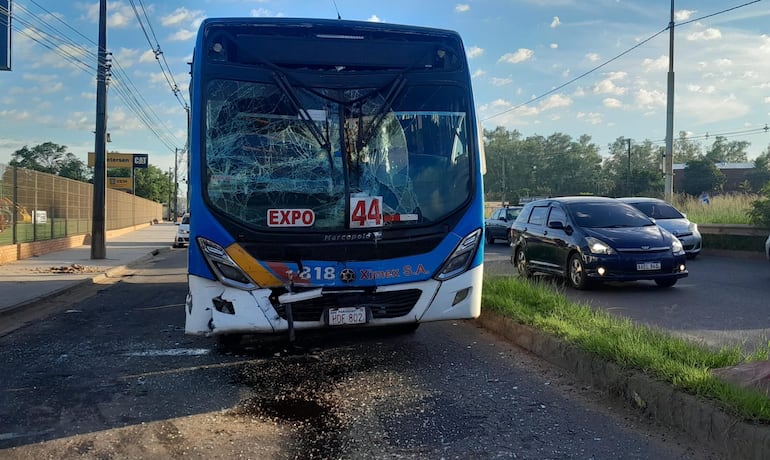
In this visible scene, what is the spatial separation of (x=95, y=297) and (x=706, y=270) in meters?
12.5

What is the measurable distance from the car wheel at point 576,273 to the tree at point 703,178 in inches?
2146

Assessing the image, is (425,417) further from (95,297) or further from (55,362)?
(95,297)

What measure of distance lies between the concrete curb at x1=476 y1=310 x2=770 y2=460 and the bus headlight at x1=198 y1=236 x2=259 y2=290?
293cm

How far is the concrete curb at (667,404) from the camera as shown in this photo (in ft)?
11.7

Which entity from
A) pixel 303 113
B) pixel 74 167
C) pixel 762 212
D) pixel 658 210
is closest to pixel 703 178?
pixel 762 212

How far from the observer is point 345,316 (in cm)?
550

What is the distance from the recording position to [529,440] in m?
4.09

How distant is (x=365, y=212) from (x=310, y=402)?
175cm

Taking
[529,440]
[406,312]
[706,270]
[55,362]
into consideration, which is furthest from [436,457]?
[706,270]

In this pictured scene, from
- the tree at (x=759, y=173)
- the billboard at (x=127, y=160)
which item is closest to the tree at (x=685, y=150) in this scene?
the tree at (x=759, y=173)

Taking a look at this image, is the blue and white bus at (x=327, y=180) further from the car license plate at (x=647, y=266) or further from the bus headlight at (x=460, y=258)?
the car license plate at (x=647, y=266)

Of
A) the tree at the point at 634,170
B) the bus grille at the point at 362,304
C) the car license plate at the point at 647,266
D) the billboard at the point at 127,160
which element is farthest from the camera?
the billboard at the point at 127,160

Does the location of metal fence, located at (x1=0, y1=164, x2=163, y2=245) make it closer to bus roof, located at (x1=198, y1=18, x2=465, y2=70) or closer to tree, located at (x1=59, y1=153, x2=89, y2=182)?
bus roof, located at (x1=198, y1=18, x2=465, y2=70)

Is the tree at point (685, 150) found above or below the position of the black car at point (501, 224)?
above
